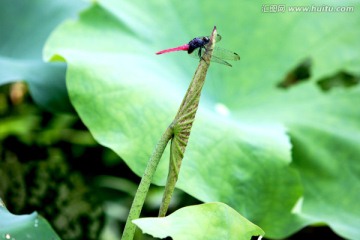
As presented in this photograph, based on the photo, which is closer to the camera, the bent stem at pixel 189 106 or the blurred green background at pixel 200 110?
the bent stem at pixel 189 106

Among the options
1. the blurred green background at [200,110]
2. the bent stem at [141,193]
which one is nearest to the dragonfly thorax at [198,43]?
the bent stem at [141,193]

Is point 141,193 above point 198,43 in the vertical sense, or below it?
below

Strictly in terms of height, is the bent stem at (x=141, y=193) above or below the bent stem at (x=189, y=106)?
below

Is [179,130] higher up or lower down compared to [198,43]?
Result: lower down

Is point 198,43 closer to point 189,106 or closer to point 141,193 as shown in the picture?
point 189,106

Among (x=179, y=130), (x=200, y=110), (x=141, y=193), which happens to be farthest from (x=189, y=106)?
(x=200, y=110)

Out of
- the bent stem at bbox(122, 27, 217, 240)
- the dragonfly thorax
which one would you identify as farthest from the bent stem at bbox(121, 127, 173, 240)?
the dragonfly thorax

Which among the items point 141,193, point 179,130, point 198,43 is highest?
point 198,43

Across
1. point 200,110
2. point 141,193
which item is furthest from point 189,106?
point 200,110

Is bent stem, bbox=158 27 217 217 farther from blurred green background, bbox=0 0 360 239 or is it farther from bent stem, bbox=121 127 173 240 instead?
blurred green background, bbox=0 0 360 239

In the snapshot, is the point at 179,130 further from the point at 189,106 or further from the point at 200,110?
the point at 200,110

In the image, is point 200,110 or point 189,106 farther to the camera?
point 200,110

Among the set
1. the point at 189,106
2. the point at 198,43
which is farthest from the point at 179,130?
the point at 198,43

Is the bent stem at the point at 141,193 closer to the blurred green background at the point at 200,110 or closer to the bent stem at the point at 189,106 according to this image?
the bent stem at the point at 189,106
